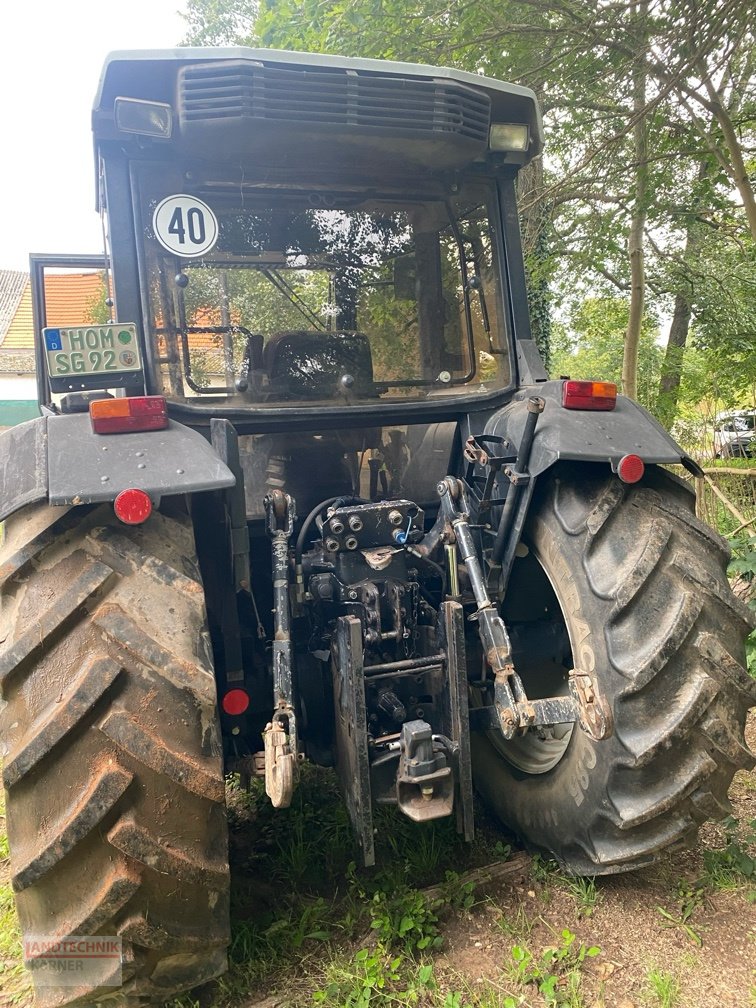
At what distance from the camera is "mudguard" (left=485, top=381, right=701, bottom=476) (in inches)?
86.8

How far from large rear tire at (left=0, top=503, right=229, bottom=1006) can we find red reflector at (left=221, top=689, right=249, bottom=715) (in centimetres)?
61

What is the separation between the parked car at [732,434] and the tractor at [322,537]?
500 cm

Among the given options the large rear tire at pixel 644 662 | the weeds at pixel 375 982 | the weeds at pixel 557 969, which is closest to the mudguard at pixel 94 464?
the large rear tire at pixel 644 662

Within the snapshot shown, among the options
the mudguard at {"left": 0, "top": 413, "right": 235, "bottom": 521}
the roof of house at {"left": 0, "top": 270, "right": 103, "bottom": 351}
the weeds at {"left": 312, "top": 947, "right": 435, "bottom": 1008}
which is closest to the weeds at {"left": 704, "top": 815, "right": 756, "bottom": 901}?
the weeds at {"left": 312, "top": 947, "right": 435, "bottom": 1008}

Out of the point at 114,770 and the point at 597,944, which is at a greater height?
the point at 114,770

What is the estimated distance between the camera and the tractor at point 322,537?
5.58ft

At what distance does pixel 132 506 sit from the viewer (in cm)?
183

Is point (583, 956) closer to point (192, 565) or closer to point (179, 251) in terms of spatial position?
point (192, 565)

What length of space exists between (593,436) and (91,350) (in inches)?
61.3

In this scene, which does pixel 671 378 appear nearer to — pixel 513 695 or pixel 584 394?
pixel 584 394

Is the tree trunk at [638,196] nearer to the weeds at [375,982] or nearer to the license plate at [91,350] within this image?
the license plate at [91,350]

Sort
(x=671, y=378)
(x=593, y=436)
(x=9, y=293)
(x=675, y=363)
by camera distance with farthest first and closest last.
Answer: (x=9, y=293) < (x=671, y=378) < (x=675, y=363) < (x=593, y=436)

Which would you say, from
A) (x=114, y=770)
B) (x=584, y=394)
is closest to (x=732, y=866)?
(x=584, y=394)

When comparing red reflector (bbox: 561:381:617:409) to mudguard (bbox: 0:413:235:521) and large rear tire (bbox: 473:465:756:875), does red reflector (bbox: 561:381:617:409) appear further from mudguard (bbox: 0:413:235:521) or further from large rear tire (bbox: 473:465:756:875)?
mudguard (bbox: 0:413:235:521)
